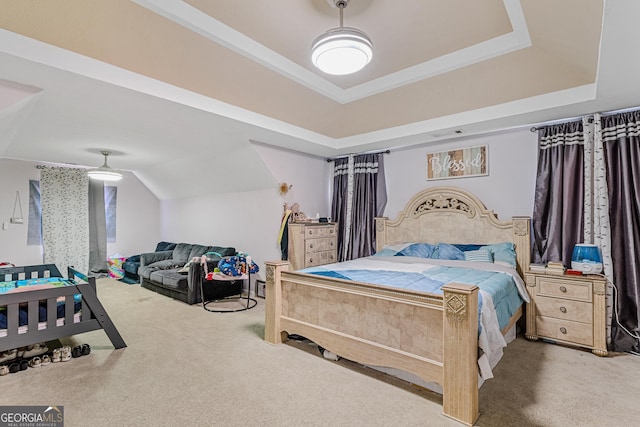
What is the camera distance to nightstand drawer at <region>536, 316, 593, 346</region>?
2.91m

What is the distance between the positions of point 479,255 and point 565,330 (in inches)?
40.0

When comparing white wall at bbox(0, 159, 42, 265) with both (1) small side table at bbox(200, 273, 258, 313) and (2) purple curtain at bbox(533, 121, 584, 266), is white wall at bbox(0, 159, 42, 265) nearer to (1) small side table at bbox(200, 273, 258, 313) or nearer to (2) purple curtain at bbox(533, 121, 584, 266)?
(1) small side table at bbox(200, 273, 258, 313)

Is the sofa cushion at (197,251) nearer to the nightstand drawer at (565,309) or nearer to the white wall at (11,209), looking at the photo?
the white wall at (11,209)

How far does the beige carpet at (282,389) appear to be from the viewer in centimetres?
194

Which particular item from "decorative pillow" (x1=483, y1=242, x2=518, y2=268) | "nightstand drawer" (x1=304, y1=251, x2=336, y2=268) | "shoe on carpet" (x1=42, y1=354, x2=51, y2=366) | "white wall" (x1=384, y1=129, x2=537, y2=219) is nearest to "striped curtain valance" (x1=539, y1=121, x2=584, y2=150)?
"white wall" (x1=384, y1=129, x2=537, y2=219)

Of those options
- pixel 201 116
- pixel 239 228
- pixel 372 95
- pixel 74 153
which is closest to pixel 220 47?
pixel 201 116

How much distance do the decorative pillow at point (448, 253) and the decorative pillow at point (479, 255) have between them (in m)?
0.08

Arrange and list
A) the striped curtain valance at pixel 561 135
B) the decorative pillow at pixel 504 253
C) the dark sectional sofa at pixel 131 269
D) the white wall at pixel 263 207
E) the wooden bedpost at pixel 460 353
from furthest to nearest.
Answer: the dark sectional sofa at pixel 131 269, the white wall at pixel 263 207, the decorative pillow at pixel 504 253, the striped curtain valance at pixel 561 135, the wooden bedpost at pixel 460 353

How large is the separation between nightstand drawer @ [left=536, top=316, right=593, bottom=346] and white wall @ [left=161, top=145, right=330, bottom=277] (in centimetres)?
340

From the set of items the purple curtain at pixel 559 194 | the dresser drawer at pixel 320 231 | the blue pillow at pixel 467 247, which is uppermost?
the purple curtain at pixel 559 194

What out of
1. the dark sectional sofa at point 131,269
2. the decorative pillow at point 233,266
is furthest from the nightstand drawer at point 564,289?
the dark sectional sofa at point 131,269

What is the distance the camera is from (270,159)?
15.1 ft

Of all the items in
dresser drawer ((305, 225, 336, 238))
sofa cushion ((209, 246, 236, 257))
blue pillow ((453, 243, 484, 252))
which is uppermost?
dresser drawer ((305, 225, 336, 238))

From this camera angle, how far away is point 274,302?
3045 millimetres
